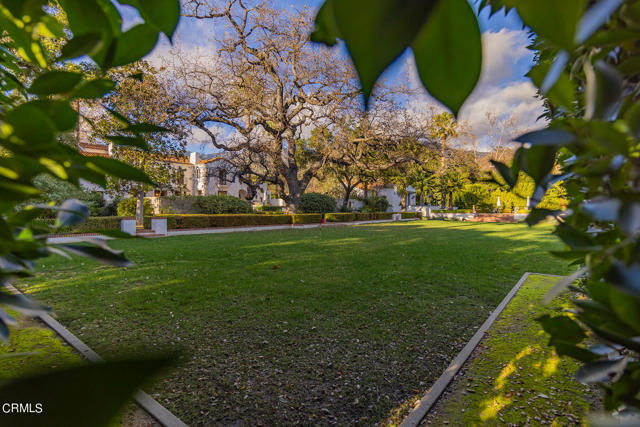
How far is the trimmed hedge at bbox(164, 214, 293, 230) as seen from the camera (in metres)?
17.5

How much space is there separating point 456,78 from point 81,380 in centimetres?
37

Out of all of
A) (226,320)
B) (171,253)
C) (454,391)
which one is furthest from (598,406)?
(171,253)

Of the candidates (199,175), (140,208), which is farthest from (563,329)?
(199,175)

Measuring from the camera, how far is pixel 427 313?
517cm

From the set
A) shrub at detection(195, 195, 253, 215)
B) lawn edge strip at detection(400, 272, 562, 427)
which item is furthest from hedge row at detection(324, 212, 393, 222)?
lawn edge strip at detection(400, 272, 562, 427)

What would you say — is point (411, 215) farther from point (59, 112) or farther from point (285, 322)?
point (59, 112)

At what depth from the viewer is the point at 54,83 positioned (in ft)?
1.85

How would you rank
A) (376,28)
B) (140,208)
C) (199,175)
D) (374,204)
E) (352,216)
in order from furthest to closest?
(374,204)
(199,175)
(352,216)
(140,208)
(376,28)

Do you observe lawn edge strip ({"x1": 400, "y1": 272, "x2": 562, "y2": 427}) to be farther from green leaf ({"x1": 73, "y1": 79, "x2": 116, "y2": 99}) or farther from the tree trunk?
the tree trunk

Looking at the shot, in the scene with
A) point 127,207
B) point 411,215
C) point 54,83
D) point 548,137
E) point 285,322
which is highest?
point 54,83

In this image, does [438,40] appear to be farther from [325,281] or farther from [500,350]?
[325,281]

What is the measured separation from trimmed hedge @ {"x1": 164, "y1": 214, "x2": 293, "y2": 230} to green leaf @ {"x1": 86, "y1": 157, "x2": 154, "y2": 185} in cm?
1827

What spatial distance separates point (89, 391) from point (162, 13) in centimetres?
47

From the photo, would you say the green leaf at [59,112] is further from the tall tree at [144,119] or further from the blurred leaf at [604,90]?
the tall tree at [144,119]
